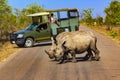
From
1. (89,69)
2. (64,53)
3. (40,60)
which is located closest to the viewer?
(89,69)

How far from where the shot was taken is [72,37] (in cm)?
1775

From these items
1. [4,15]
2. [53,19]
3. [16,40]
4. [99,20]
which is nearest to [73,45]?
[53,19]

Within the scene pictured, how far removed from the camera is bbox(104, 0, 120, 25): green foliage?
5600cm

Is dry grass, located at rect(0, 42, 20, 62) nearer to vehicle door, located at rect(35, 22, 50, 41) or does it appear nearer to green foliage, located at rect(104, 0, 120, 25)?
vehicle door, located at rect(35, 22, 50, 41)

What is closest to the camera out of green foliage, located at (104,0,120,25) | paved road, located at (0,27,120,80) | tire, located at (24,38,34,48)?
paved road, located at (0,27,120,80)

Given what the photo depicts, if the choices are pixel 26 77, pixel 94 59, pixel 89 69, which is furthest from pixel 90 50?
pixel 26 77

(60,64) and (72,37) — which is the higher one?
(72,37)

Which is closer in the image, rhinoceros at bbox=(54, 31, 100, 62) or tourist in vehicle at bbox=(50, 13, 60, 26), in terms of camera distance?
rhinoceros at bbox=(54, 31, 100, 62)

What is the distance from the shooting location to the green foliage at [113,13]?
56.0 meters

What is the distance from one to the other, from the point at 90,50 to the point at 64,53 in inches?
47.5

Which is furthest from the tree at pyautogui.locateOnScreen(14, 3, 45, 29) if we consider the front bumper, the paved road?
the paved road

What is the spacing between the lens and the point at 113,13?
5775cm

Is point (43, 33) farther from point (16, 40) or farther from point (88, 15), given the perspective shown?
point (88, 15)

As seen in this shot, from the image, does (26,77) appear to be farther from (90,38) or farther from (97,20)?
(97,20)
